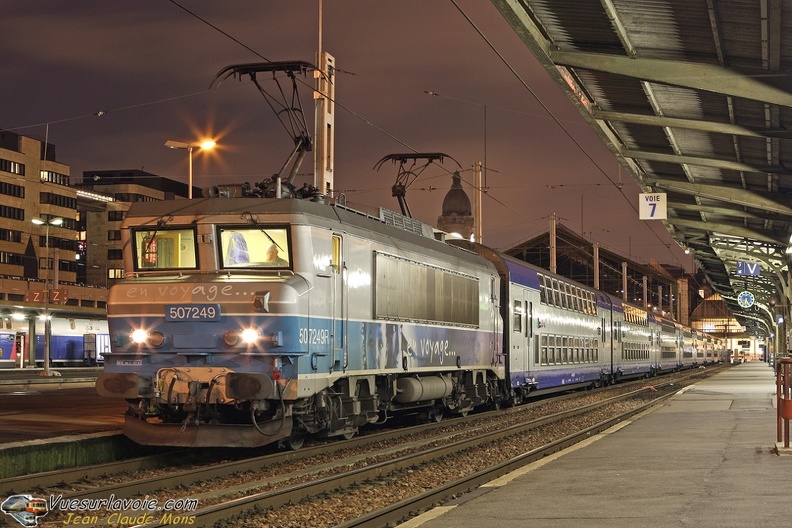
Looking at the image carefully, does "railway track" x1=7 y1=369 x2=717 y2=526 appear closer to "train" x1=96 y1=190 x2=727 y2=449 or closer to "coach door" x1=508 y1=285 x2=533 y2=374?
"train" x1=96 y1=190 x2=727 y2=449

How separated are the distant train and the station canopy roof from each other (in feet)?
145

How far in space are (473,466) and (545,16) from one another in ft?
23.8

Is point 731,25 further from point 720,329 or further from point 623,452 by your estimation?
point 720,329

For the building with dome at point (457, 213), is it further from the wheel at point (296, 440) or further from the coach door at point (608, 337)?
the wheel at point (296, 440)

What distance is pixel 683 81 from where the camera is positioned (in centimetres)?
1759

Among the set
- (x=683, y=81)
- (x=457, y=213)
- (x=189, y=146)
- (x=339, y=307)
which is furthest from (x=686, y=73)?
(x=457, y=213)

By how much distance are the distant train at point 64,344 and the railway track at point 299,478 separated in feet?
157

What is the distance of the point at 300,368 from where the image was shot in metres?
15.4

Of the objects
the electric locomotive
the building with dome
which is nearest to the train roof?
the electric locomotive

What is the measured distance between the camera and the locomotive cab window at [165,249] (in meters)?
16.2

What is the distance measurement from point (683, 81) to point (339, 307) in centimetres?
676

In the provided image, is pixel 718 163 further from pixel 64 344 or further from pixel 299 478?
pixel 64 344

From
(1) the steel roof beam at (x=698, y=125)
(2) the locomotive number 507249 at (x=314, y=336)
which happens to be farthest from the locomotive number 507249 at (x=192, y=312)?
(1) the steel roof beam at (x=698, y=125)

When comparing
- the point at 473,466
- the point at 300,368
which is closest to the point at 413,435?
the point at 473,466
